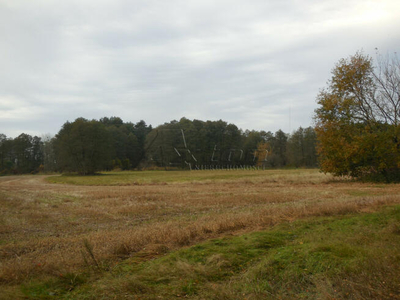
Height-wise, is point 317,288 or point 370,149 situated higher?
point 370,149

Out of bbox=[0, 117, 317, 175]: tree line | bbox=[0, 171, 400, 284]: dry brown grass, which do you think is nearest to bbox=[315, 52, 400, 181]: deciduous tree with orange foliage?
bbox=[0, 171, 400, 284]: dry brown grass

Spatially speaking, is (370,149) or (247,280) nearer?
(247,280)

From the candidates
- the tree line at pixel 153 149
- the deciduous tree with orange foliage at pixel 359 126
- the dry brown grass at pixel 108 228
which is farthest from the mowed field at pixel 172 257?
the tree line at pixel 153 149

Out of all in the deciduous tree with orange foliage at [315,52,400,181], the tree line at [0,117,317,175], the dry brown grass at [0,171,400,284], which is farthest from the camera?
the tree line at [0,117,317,175]

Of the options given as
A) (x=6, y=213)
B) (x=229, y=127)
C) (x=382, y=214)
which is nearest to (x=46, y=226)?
(x=6, y=213)

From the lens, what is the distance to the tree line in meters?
74.8

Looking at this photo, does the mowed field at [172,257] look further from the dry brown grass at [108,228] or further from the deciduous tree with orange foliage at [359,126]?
the deciduous tree with orange foliage at [359,126]

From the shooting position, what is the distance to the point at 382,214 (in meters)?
10.7

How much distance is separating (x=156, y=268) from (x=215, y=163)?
78.7 metres

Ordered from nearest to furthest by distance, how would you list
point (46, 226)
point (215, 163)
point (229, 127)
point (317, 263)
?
1. point (317, 263)
2. point (46, 226)
3. point (215, 163)
4. point (229, 127)

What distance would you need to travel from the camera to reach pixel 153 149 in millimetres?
Answer: 80562

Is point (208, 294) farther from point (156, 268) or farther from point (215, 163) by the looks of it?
point (215, 163)

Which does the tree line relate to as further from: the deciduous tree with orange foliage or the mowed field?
the mowed field

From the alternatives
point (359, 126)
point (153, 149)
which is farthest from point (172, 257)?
point (153, 149)
